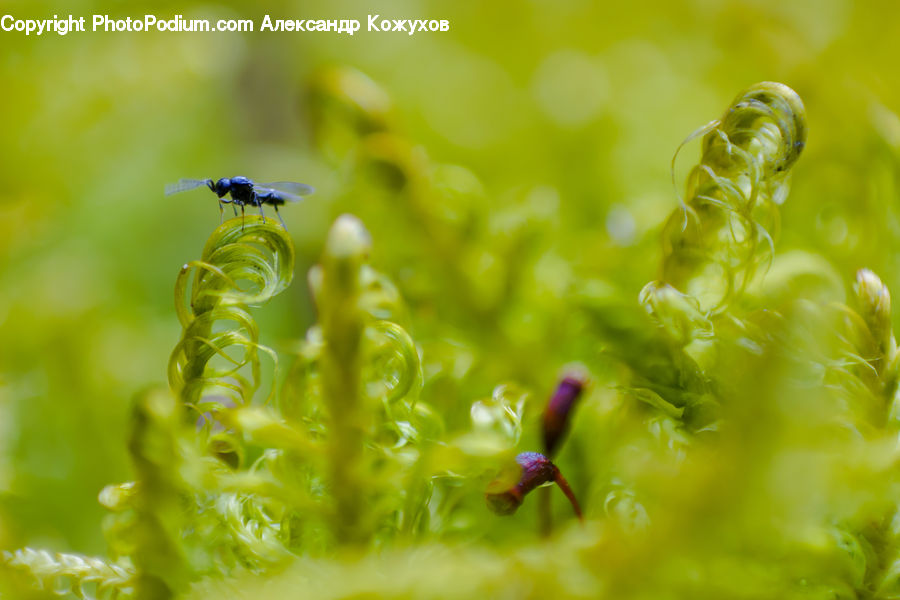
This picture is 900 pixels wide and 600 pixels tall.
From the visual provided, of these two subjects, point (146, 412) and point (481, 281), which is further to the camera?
point (481, 281)

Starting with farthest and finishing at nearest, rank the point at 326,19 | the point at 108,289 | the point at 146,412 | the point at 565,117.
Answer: the point at 326,19 < the point at 565,117 < the point at 108,289 < the point at 146,412

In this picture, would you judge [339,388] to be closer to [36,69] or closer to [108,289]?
[108,289]

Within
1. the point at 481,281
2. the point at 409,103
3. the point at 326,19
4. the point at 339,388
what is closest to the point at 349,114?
the point at 481,281

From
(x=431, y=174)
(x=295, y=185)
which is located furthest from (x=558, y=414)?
(x=295, y=185)

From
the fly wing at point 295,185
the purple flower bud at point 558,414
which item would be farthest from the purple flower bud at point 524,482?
the fly wing at point 295,185

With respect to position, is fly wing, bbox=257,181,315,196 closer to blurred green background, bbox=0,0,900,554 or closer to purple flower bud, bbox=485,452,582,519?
blurred green background, bbox=0,0,900,554

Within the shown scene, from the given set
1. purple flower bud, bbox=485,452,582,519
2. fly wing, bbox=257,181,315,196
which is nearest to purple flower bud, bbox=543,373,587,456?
A: purple flower bud, bbox=485,452,582,519
